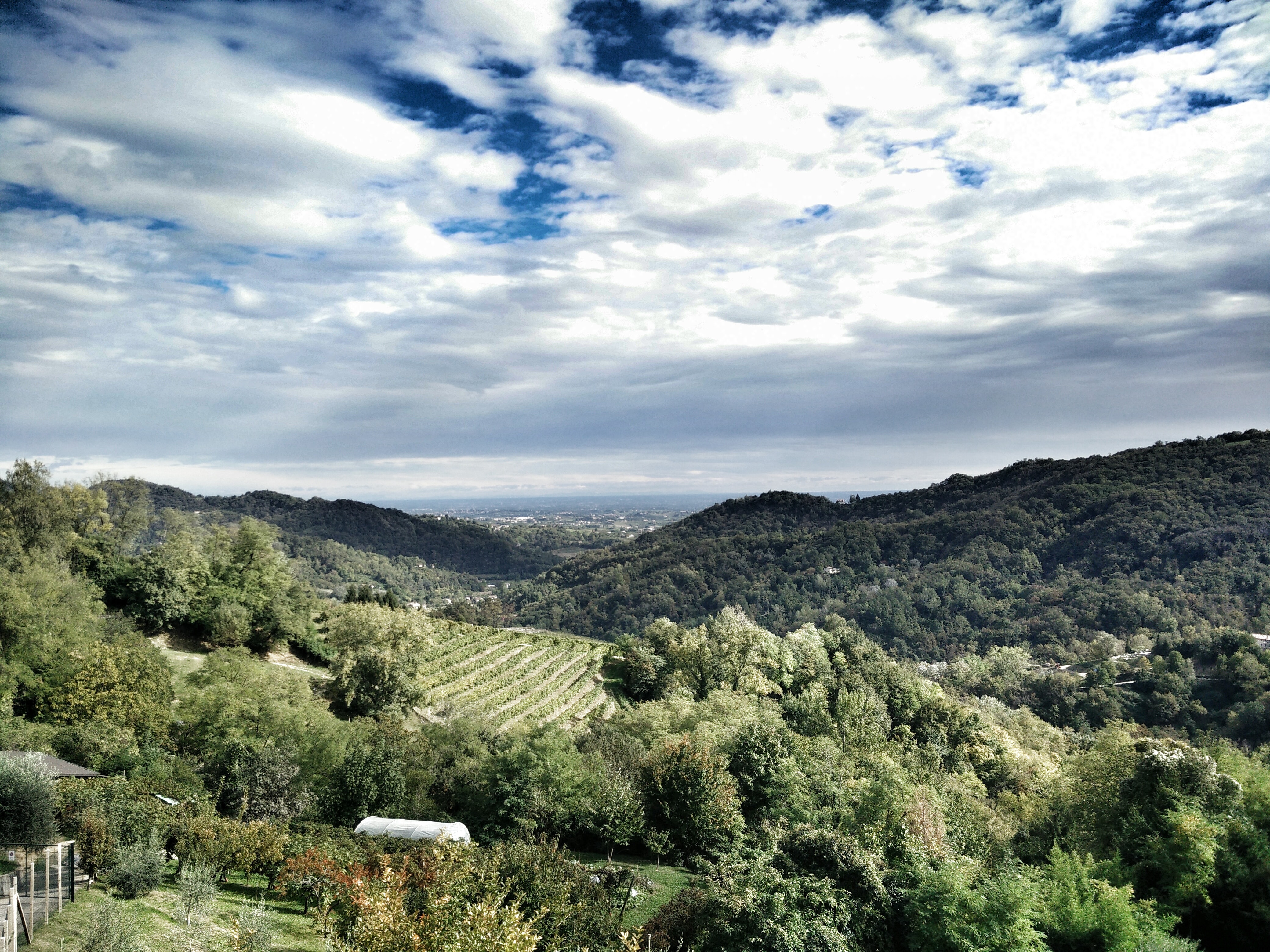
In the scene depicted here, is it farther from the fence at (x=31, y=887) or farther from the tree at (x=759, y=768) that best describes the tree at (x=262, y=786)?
the tree at (x=759, y=768)

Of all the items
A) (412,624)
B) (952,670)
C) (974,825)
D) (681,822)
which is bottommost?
(952,670)

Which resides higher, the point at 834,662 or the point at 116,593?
the point at 116,593

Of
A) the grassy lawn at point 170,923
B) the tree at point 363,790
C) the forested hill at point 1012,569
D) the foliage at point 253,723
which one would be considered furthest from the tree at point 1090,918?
the forested hill at point 1012,569

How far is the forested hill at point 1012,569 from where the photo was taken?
10462 centimetres

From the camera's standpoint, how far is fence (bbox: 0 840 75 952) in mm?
10953

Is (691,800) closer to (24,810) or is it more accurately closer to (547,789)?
(547,789)

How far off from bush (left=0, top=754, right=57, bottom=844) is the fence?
0.81ft

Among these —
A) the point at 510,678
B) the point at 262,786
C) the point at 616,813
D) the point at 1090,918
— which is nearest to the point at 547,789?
the point at 616,813

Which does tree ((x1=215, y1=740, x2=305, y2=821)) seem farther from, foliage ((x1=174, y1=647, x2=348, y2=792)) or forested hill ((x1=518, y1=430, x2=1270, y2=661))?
forested hill ((x1=518, y1=430, x2=1270, y2=661))

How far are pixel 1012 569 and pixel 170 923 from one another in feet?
479

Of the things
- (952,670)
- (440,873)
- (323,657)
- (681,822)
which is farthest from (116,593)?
(952,670)

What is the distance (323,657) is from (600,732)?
24.6 m

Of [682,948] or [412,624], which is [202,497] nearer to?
[412,624]

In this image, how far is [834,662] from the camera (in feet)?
189
